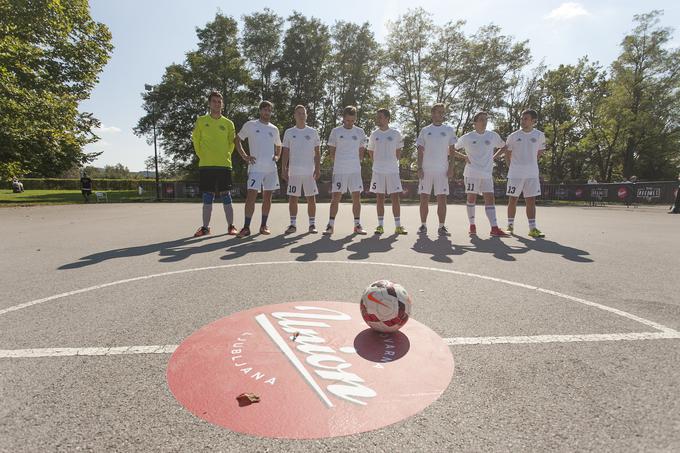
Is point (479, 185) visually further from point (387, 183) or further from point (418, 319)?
point (418, 319)

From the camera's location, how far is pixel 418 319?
2.86 meters

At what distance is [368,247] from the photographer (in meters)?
5.96

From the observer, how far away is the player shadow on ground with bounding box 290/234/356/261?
17.1ft

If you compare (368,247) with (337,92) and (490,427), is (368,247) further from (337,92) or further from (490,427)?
(337,92)

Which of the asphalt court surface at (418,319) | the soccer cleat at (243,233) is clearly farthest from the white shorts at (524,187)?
the soccer cleat at (243,233)

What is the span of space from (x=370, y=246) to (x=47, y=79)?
1017 inches

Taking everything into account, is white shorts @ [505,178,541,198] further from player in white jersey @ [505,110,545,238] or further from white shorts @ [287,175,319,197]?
white shorts @ [287,175,319,197]

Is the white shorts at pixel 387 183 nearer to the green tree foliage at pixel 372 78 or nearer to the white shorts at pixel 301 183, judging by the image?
the white shorts at pixel 301 183

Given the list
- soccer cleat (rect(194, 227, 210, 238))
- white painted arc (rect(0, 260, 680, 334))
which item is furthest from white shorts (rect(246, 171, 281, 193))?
white painted arc (rect(0, 260, 680, 334))

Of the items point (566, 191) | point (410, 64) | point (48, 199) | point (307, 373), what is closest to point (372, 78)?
point (410, 64)

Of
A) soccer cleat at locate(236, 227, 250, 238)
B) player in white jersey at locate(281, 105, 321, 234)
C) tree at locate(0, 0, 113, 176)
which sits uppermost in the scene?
tree at locate(0, 0, 113, 176)

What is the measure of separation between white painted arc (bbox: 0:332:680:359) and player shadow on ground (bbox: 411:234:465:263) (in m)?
2.46

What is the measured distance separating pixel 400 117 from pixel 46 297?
37.9 metres

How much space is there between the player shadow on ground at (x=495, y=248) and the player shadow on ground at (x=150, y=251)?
4.37m
